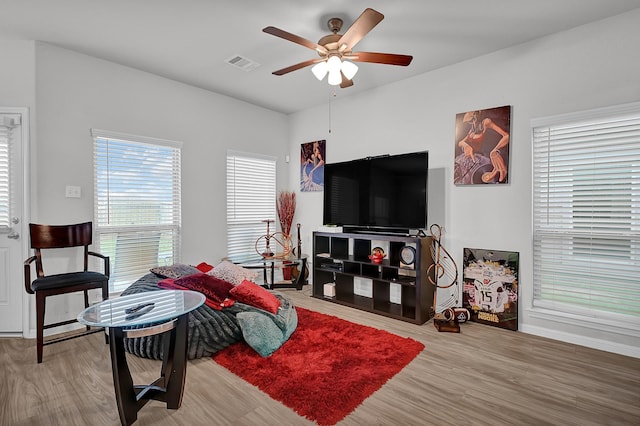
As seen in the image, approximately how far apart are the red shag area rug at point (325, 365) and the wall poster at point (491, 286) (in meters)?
0.93

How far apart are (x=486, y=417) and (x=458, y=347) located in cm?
94

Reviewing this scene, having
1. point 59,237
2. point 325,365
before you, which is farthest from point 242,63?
point 325,365

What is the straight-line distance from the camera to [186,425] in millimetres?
1741

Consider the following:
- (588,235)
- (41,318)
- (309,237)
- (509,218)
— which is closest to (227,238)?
(309,237)

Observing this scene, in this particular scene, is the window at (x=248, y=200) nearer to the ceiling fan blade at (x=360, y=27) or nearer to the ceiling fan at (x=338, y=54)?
the ceiling fan at (x=338, y=54)

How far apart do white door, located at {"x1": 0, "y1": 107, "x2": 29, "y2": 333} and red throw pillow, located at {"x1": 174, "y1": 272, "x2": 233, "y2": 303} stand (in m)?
1.57

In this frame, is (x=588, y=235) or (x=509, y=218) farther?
(x=509, y=218)

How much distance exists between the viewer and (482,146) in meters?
3.22

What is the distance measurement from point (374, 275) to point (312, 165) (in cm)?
201

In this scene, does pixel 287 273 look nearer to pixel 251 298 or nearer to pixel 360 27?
pixel 251 298

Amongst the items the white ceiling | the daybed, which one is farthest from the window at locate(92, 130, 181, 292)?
the white ceiling

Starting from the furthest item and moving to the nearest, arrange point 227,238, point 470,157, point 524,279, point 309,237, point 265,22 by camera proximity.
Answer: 1. point 309,237
2. point 227,238
3. point 470,157
4. point 524,279
5. point 265,22

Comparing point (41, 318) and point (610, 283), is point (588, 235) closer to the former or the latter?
point (610, 283)

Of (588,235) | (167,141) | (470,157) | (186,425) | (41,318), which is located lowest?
(186,425)
